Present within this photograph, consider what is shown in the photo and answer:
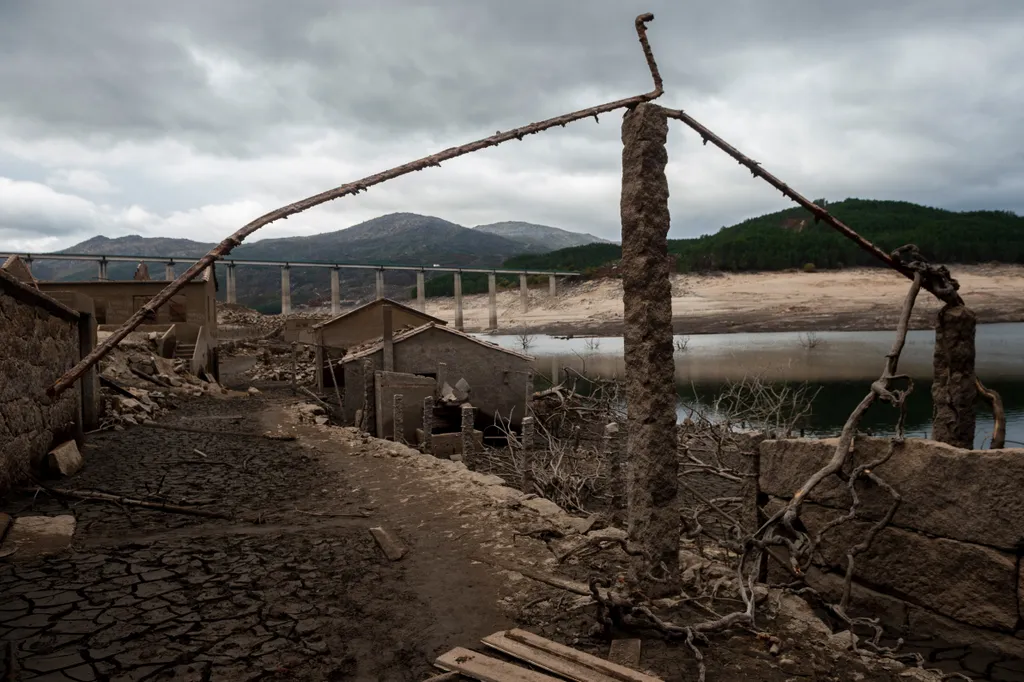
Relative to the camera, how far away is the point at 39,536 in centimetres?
526

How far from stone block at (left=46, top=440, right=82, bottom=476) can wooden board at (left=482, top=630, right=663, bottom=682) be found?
5.82 meters

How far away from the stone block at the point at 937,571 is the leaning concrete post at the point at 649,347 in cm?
135

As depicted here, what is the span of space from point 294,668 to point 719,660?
2.41 m

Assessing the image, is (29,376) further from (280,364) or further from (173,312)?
(280,364)

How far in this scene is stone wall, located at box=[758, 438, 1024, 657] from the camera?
13.2ft

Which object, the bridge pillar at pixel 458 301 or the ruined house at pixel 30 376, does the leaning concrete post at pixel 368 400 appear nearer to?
the ruined house at pixel 30 376

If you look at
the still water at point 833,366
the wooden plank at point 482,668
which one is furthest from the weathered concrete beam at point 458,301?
the wooden plank at point 482,668

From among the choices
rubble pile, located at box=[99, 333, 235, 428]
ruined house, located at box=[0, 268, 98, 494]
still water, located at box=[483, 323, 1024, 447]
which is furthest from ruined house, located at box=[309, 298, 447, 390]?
ruined house, located at box=[0, 268, 98, 494]

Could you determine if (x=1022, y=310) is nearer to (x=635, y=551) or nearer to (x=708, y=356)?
(x=708, y=356)

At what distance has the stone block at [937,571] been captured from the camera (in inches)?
159


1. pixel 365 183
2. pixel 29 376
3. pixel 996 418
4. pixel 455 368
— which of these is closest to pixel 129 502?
pixel 29 376

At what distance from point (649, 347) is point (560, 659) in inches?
76.8

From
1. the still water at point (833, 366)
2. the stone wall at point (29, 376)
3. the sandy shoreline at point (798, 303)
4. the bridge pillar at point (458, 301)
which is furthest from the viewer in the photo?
the bridge pillar at point (458, 301)

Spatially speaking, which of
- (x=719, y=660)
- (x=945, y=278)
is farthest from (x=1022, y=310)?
(x=719, y=660)
